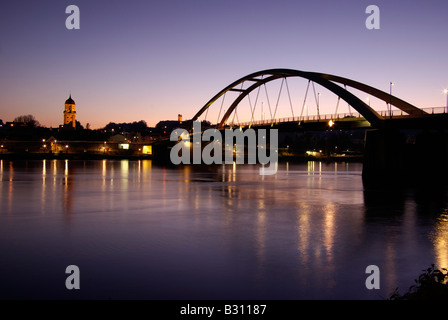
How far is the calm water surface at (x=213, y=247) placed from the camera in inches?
364

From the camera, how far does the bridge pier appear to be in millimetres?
46125

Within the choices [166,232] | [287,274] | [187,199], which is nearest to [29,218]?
[166,232]

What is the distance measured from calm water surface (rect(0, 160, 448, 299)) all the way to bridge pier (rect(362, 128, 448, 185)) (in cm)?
2123

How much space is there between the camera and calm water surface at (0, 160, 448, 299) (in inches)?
364

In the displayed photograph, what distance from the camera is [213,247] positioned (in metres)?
13.2

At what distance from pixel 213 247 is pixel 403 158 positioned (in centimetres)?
3944

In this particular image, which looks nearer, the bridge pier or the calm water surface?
the calm water surface

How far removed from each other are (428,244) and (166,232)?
8969mm

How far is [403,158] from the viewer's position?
155 feet

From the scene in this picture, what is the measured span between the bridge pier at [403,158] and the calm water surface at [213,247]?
69.7ft

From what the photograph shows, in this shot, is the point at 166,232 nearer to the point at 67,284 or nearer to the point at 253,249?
the point at 253,249

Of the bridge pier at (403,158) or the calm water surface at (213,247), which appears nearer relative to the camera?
the calm water surface at (213,247)

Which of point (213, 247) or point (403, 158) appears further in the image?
point (403, 158)
